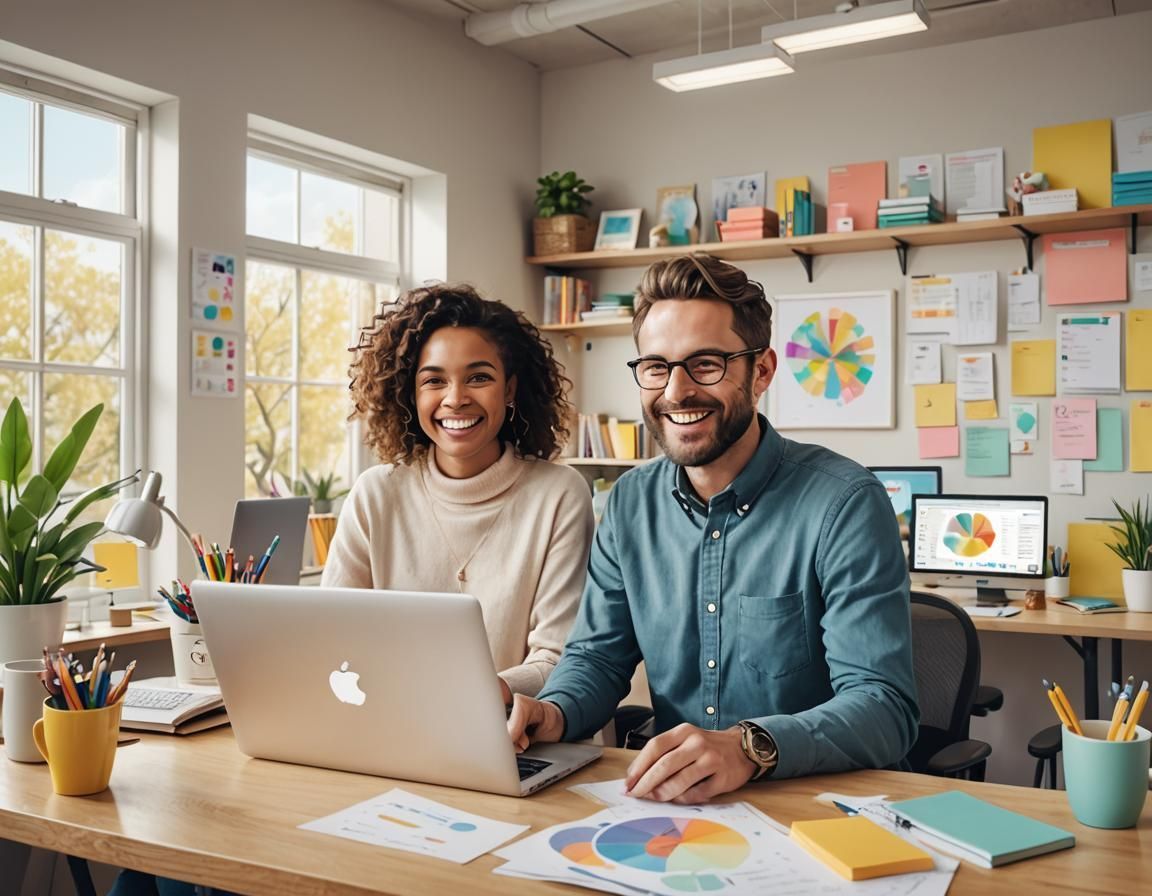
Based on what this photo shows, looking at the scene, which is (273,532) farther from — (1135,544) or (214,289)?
(1135,544)

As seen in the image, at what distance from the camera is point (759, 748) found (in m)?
1.31

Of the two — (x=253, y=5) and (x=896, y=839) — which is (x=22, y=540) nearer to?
(x=896, y=839)

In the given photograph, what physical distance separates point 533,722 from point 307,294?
3134mm

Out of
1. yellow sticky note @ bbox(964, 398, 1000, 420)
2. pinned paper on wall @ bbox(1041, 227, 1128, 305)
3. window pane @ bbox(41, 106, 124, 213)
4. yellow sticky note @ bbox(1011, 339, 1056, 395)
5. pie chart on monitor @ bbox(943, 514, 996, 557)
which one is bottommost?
pie chart on monitor @ bbox(943, 514, 996, 557)

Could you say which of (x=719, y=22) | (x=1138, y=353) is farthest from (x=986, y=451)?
(x=719, y=22)

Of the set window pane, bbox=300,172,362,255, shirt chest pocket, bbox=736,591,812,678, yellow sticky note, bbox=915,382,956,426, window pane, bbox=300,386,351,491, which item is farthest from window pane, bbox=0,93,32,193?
yellow sticky note, bbox=915,382,956,426

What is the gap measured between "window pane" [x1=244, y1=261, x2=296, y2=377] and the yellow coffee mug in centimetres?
276

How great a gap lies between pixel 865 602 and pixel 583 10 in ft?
11.0

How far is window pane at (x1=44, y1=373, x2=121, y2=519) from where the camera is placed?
3.41 meters

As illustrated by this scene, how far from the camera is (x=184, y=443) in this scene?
11.7 ft

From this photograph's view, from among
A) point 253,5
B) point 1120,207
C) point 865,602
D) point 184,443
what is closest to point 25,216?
point 184,443

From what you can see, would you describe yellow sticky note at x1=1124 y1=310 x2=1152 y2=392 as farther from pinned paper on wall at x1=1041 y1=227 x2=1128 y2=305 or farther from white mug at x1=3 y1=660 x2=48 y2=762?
white mug at x1=3 y1=660 x2=48 y2=762

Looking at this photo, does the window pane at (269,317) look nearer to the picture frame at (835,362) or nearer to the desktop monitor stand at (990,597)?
the picture frame at (835,362)

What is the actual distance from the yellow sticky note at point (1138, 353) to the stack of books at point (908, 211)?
31.5 inches
